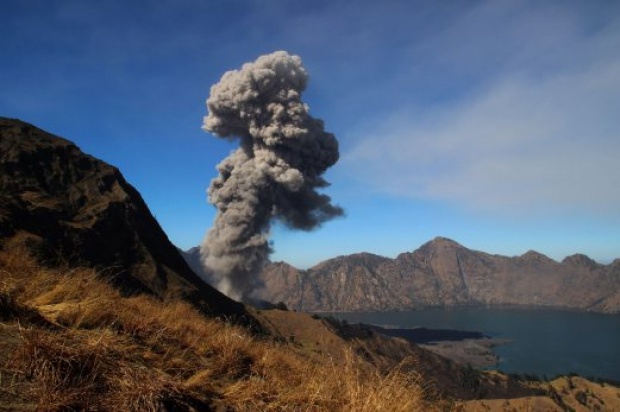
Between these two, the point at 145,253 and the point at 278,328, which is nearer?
the point at 145,253

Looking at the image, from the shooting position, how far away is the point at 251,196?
308 ft

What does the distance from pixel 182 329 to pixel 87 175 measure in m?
69.0

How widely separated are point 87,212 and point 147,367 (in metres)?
63.5

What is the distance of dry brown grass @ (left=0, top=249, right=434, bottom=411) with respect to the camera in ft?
13.3

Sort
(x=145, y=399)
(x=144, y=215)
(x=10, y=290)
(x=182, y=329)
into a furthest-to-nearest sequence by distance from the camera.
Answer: (x=144, y=215) → (x=182, y=329) → (x=10, y=290) → (x=145, y=399)

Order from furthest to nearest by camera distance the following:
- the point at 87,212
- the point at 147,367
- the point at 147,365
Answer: the point at 87,212 → the point at 147,365 → the point at 147,367

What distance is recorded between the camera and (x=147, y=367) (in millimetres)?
5145

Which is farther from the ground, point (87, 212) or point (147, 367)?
point (87, 212)

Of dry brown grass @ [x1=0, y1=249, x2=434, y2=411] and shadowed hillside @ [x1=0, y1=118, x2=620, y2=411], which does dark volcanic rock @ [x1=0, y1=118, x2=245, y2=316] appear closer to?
shadowed hillside @ [x1=0, y1=118, x2=620, y2=411]

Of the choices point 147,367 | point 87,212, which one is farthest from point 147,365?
point 87,212

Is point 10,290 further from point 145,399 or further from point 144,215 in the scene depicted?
point 144,215

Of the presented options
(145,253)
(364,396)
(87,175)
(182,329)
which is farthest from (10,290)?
(87,175)

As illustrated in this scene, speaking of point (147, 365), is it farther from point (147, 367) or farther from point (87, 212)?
point (87, 212)

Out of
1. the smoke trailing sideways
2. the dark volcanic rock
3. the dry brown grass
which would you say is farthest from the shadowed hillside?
the smoke trailing sideways
